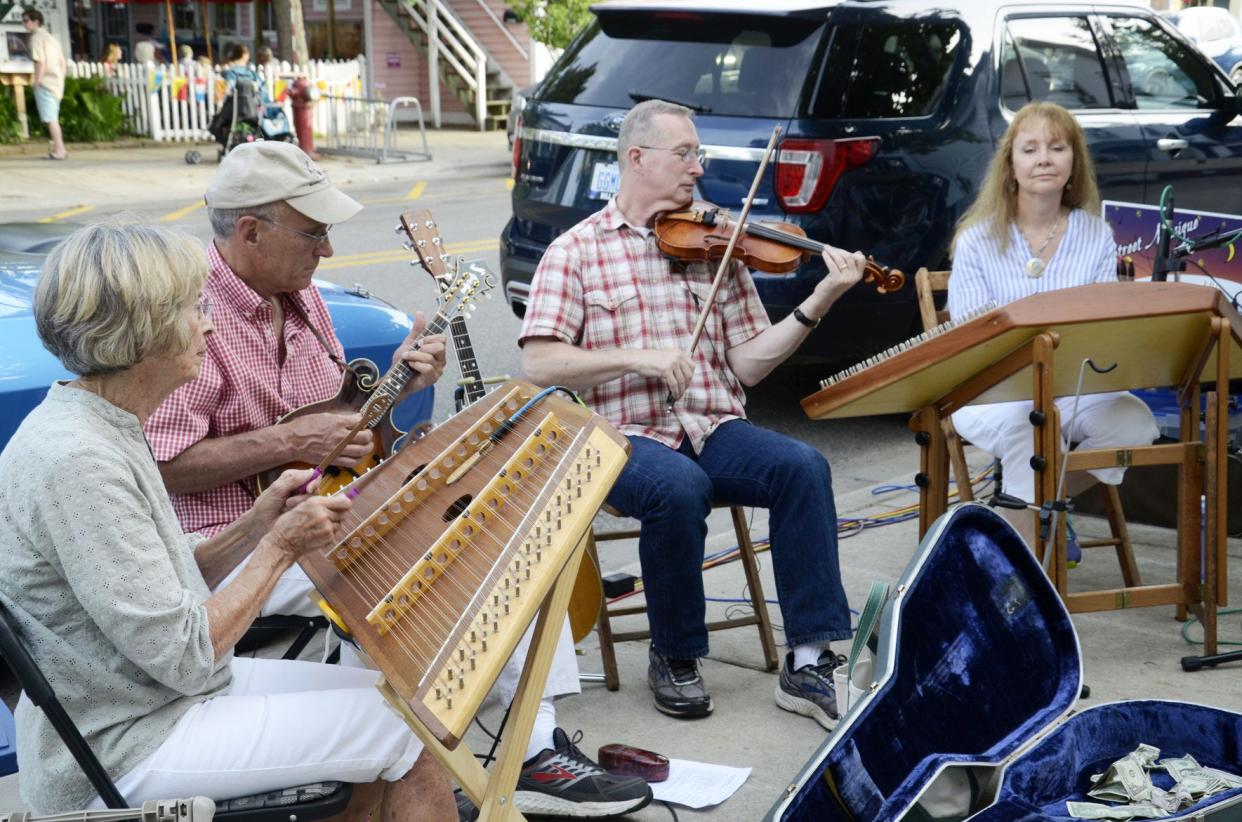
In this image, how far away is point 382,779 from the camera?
2.42m

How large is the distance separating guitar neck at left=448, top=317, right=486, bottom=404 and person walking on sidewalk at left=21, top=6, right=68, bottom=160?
47.6 feet

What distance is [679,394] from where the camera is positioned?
11.8ft

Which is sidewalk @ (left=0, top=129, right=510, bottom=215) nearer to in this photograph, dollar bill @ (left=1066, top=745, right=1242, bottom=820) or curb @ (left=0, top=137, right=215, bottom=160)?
curb @ (left=0, top=137, right=215, bottom=160)

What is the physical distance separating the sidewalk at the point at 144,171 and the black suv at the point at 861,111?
8.23 meters

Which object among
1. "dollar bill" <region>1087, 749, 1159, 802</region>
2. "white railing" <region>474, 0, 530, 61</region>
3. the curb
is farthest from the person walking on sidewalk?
"dollar bill" <region>1087, 749, 1159, 802</region>

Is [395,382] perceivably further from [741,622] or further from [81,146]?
[81,146]

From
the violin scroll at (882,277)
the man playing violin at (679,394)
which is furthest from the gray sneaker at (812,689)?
the violin scroll at (882,277)

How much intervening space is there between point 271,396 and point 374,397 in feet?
0.85

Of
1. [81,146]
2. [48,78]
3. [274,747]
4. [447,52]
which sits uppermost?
[447,52]

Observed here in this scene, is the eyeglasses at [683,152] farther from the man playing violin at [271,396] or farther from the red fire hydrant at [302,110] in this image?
the red fire hydrant at [302,110]

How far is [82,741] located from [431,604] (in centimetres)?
57

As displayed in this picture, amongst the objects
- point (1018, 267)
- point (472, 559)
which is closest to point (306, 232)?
point (472, 559)

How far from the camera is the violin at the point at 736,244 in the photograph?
388cm

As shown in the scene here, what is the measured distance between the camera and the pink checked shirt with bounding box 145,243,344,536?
312 centimetres
